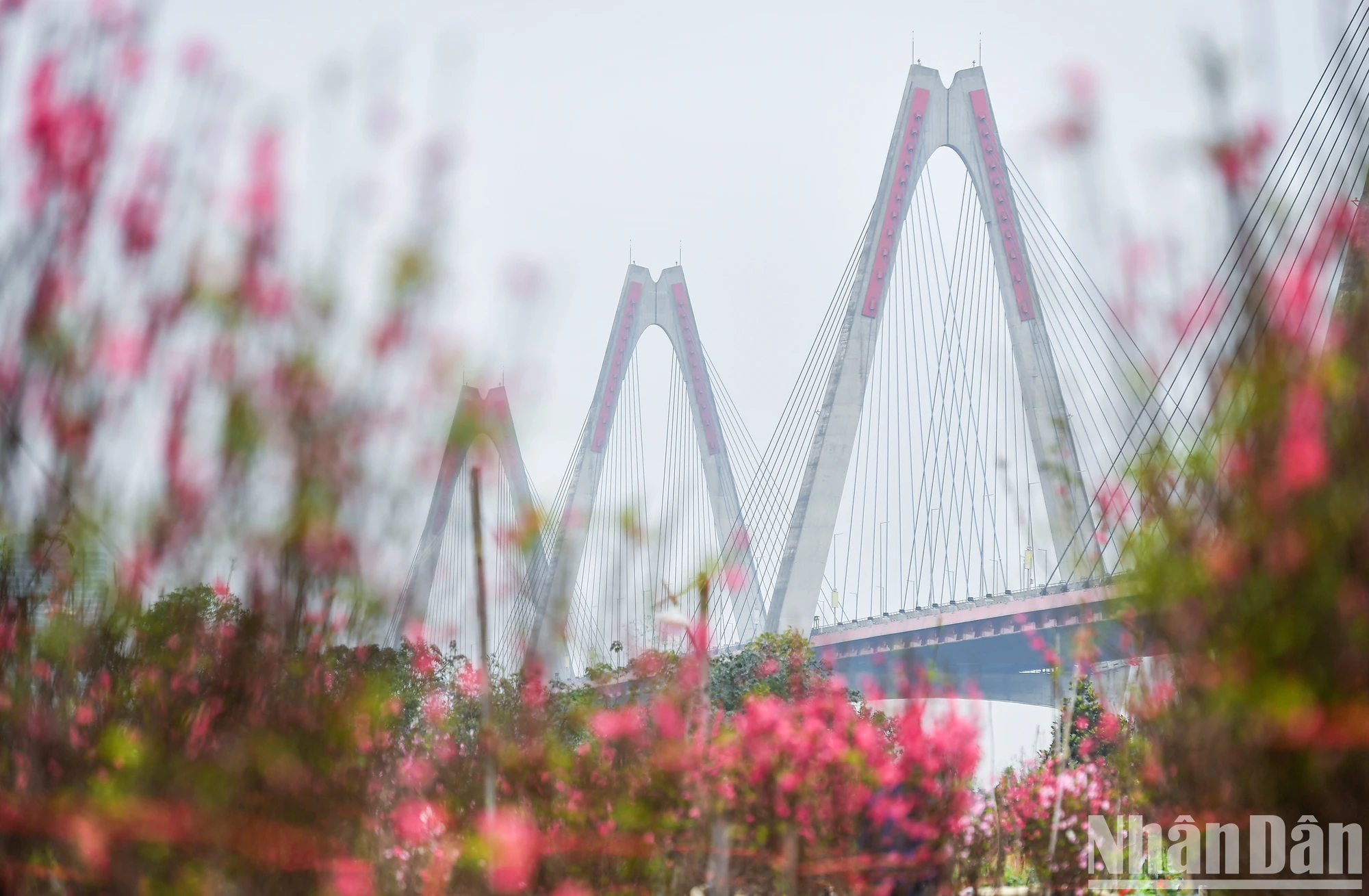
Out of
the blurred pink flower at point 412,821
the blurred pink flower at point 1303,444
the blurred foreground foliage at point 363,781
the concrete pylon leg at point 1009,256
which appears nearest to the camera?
the blurred pink flower at point 1303,444

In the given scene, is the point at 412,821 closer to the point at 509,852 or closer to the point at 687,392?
the point at 509,852

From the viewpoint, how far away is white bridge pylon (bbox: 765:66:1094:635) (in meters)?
27.2

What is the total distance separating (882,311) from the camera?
28188 mm

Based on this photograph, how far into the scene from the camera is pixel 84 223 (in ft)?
9.60

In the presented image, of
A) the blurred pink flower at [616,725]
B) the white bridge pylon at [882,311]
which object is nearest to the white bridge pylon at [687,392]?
the white bridge pylon at [882,311]

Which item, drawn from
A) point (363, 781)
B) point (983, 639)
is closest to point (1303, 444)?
point (363, 781)

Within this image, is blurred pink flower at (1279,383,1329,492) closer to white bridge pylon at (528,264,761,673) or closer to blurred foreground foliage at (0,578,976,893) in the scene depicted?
blurred foreground foliage at (0,578,976,893)

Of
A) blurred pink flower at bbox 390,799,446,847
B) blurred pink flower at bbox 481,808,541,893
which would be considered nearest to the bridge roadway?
blurred pink flower at bbox 390,799,446,847

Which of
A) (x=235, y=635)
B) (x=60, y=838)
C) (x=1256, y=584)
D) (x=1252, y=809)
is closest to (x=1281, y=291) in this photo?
(x=1256, y=584)

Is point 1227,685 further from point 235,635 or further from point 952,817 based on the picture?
point 952,817

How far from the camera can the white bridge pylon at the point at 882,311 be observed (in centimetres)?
2723

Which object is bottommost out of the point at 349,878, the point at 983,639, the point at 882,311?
the point at 349,878

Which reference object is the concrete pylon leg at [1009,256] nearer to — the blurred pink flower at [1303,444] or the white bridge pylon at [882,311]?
the white bridge pylon at [882,311]

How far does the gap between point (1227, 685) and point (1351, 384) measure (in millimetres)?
720
